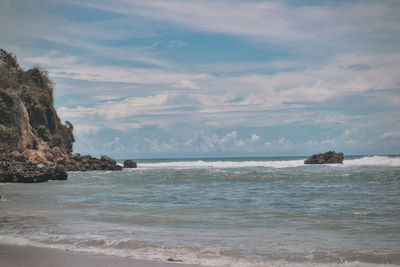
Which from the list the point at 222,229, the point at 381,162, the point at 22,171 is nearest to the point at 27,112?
the point at 22,171

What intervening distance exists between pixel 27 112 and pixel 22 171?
72.2 feet

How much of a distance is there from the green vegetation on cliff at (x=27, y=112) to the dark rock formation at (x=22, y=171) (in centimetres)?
430

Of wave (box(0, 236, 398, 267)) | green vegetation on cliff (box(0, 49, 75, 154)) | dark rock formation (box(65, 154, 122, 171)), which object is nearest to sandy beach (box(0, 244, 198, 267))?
wave (box(0, 236, 398, 267))

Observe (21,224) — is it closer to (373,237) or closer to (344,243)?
(344,243)

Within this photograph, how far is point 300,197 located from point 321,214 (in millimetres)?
4773

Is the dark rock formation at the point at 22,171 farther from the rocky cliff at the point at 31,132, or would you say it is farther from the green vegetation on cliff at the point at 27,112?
the green vegetation on cliff at the point at 27,112

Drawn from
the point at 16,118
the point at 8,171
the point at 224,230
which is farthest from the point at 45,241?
the point at 16,118

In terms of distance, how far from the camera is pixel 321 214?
442 inches

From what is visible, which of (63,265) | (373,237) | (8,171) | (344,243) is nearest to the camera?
(63,265)

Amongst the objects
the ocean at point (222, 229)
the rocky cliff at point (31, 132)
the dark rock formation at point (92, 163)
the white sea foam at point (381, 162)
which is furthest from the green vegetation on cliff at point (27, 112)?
the white sea foam at point (381, 162)

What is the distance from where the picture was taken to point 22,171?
84.0ft

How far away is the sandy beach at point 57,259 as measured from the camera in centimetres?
571

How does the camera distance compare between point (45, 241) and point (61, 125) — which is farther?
point (61, 125)

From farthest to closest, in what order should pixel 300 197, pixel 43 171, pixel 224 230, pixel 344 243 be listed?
pixel 43 171, pixel 300 197, pixel 224 230, pixel 344 243
